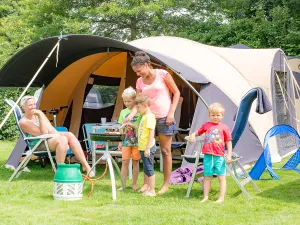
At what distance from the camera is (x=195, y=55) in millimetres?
7457

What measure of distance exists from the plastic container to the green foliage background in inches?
444

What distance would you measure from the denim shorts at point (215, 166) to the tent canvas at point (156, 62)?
162 cm

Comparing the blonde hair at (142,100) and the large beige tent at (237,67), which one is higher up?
the large beige tent at (237,67)

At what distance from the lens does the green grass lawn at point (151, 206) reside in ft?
12.7

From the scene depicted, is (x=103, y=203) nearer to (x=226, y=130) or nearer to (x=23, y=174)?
(x=226, y=130)

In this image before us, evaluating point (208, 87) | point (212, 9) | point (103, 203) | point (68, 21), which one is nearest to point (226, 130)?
point (103, 203)

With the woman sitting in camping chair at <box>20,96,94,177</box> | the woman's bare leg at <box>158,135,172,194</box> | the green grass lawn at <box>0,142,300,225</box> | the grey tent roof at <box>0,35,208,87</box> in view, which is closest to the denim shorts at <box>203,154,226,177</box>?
the green grass lawn at <box>0,142,300,225</box>

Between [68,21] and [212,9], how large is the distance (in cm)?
517

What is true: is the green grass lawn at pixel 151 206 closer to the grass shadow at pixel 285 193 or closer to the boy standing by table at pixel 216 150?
the grass shadow at pixel 285 193

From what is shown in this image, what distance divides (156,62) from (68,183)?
3658mm

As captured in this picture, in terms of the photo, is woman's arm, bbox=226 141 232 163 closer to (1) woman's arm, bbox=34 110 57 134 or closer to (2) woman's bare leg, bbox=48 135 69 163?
(2) woman's bare leg, bbox=48 135 69 163

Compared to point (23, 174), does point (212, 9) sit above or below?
above

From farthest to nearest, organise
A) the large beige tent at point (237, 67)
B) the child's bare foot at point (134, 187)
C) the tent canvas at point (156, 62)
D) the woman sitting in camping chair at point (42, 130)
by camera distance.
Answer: the large beige tent at point (237, 67)
the tent canvas at point (156, 62)
the woman sitting in camping chair at point (42, 130)
the child's bare foot at point (134, 187)

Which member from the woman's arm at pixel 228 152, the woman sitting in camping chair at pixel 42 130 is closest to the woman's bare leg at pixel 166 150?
the woman's arm at pixel 228 152
